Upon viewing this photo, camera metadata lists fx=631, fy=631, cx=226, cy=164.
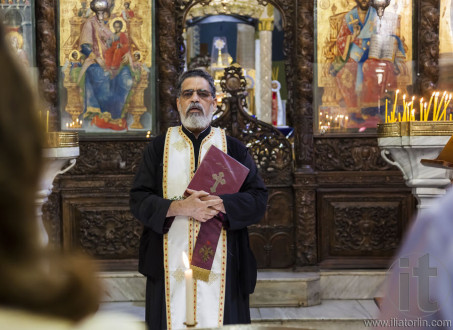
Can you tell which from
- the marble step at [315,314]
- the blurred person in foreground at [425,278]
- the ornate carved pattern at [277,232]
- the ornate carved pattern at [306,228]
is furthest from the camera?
the ornate carved pattern at [277,232]

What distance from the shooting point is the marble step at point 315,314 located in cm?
573

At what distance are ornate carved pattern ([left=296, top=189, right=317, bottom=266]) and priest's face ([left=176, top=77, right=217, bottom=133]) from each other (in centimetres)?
274

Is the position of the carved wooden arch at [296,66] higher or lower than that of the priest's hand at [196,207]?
higher

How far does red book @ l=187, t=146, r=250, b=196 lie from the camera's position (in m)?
3.77

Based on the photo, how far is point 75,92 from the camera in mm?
6605

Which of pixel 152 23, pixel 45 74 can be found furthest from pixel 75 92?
pixel 152 23

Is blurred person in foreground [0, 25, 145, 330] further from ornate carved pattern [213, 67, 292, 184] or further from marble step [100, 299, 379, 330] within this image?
ornate carved pattern [213, 67, 292, 184]

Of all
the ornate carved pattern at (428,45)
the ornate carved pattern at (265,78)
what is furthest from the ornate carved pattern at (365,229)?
the ornate carved pattern at (265,78)

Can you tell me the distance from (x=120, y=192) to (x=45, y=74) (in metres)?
1.43

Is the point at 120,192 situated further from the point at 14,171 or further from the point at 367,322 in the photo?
the point at 14,171

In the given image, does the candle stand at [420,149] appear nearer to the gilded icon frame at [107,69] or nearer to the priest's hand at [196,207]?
the priest's hand at [196,207]

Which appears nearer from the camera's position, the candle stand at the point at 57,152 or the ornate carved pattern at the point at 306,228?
the candle stand at the point at 57,152

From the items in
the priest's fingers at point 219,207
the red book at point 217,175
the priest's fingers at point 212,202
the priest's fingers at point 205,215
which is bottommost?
the priest's fingers at point 205,215

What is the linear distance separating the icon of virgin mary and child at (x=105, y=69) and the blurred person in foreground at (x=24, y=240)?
19.7ft
